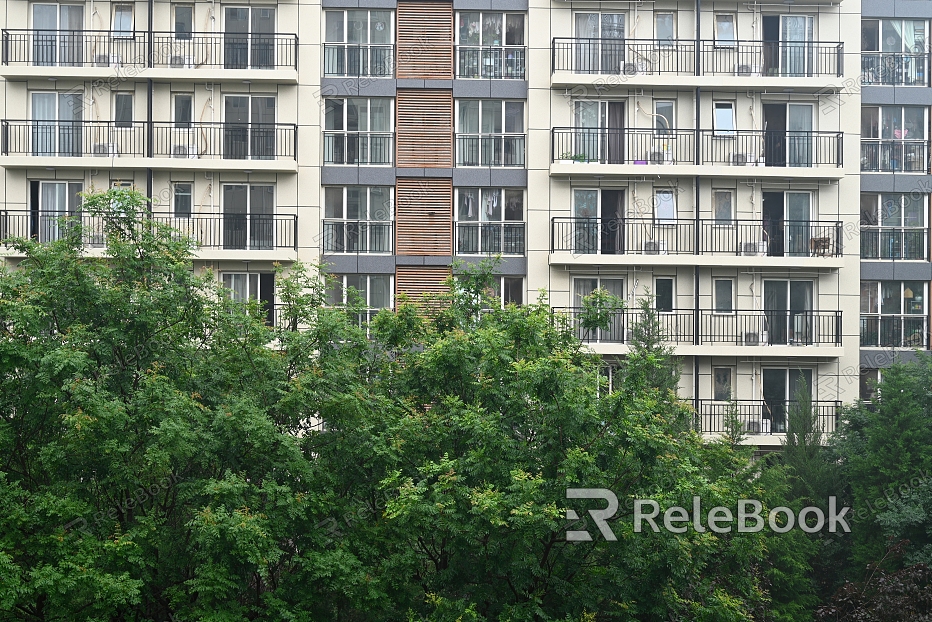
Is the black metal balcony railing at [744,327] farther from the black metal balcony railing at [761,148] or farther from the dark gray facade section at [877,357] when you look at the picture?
the black metal balcony railing at [761,148]

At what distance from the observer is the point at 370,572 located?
1925 centimetres

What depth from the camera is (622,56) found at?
3597 cm

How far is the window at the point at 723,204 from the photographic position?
1433 inches

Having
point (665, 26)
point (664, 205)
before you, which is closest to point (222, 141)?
Result: point (664, 205)

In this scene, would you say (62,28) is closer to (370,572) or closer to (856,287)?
(370,572)

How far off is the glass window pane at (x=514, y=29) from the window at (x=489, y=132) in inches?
81.2

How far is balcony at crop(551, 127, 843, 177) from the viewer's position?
35.5 meters

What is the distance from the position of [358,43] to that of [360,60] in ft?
2.13

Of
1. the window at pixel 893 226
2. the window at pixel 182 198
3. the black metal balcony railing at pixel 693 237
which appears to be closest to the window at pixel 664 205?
the black metal balcony railing at pixel 693 237

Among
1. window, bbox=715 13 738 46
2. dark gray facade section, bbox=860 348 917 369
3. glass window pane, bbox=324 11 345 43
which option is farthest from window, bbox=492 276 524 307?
dark gray facade section, bbox=860 348 917 369

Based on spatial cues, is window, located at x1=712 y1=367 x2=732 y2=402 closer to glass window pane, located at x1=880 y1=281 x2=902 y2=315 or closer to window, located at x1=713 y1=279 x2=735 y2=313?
window, located at x1=713 y1=279 x2=735 y2=313

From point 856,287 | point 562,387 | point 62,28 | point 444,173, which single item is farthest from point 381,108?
point 562,387

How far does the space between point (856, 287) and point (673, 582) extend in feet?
64.6

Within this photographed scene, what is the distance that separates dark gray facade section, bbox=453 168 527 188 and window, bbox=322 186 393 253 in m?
2.49
